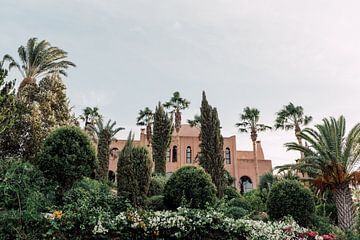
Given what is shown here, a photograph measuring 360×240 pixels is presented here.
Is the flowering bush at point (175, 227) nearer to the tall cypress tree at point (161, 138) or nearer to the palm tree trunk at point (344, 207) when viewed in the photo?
the palm tree trunk at point (344, 207)

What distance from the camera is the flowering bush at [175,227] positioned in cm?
753

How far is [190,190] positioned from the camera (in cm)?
1163

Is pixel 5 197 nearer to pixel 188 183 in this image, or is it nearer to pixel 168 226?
pixel 168 226

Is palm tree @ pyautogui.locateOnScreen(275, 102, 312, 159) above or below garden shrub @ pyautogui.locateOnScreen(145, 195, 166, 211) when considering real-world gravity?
above

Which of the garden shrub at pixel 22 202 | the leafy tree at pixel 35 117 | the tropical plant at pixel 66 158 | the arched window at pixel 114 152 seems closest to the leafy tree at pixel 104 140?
the arched window at pixel 114 152

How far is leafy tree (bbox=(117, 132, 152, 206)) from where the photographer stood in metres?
11.1

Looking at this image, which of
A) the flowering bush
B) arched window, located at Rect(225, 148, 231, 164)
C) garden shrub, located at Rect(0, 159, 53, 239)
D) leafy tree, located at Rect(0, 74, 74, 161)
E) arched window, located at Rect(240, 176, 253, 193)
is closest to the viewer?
garden shrub, located at Rect(0, 159, 53, 239)

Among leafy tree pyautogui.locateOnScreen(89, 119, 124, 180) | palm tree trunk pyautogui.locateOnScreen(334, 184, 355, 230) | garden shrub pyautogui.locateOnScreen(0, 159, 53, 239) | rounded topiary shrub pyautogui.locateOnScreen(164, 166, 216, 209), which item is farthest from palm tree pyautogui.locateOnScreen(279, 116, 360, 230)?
leafy tree pyautogui.locateOnScreen(89, 119, 124, 180)

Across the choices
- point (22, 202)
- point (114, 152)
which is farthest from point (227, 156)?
point (22, 202)

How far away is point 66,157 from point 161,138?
1811 centimetres

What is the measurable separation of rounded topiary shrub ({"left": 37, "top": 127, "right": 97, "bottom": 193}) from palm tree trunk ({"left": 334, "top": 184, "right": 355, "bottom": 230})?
11194mm

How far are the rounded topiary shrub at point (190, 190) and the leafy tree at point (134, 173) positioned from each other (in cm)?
103

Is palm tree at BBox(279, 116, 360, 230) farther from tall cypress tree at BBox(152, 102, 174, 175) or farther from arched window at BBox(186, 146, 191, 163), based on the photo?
arched window at BBox(186, 146, 191, 163)

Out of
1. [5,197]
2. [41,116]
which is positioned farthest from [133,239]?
[41,116]
